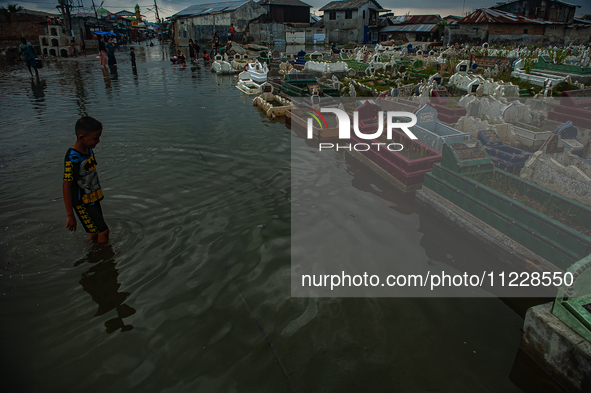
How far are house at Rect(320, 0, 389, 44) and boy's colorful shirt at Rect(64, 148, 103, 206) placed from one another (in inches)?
2371

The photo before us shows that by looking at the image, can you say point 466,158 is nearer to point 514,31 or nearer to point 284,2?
point 514,31

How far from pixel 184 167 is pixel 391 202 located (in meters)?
5.72

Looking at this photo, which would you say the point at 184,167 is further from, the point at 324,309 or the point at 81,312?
the point at 324,309

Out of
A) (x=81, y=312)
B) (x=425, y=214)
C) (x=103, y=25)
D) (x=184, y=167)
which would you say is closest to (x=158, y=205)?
(x=184, y=167)

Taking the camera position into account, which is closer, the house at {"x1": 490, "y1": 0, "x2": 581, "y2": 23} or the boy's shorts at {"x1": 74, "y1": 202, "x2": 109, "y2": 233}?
the boy's shorts at {"x1": 74, "y1": 202, "x2": 109, "y2": 233}

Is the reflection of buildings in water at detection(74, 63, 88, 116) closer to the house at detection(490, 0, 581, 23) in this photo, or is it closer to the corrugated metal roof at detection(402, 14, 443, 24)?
the corrugated metal roof at detection(402, 14, 443, 24)

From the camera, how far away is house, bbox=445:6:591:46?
138 feet

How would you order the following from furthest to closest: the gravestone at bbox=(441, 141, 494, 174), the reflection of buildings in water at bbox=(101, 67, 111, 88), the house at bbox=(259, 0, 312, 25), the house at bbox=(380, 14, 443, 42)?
the house at bbox=(259, 0, 312, 25), the house at bbox=(380, 14, 443, 42), the reflection of buildings in water at bbox=(101, 67, 111, 88), the gravestone at bbox=(441, 141, 494, 174)

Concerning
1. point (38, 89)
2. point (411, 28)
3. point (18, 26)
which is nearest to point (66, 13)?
point (18, 26)

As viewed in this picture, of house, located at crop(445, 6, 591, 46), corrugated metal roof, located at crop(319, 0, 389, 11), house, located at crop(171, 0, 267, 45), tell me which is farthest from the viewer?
corrugated metal roof, located at crop(319, 0, 389, 11)

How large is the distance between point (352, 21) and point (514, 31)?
24.7 m

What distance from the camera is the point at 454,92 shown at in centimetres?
1677

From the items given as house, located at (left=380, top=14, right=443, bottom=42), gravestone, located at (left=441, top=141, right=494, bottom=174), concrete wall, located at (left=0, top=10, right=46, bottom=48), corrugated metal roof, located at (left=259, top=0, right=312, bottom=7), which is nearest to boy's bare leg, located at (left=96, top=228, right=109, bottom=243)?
gravestone, located at (left=441, top=141, right=494, bottom=174)

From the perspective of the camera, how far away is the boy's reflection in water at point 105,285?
4480mm
